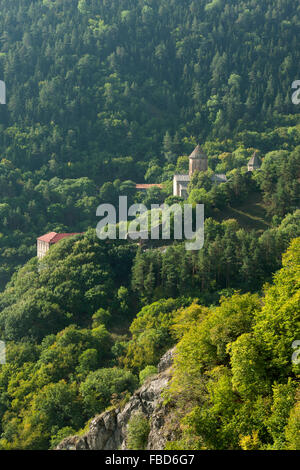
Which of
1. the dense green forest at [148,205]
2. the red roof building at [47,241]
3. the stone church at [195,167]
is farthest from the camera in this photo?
the stone church at [195,167]

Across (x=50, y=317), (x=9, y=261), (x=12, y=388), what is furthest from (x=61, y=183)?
(x=12, y=388)

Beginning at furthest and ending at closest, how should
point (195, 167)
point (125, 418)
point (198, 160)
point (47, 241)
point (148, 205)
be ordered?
1. point (148, 205)
2. point (195, 167)
3. point (198, 160)
4. point (47, 241)
5. point (125, 418)

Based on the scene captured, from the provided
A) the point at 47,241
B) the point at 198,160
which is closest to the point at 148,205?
the point at 198,160

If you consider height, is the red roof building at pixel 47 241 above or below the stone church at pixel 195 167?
below

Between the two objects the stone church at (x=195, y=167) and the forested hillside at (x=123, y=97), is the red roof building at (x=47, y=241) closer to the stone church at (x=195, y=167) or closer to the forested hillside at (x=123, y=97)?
the forested hillside at (x=123, y=97)

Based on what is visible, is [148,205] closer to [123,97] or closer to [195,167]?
[195,167]

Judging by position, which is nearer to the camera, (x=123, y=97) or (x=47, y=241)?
(x=47, y=241)

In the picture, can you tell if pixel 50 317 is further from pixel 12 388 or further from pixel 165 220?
pixel 165 220

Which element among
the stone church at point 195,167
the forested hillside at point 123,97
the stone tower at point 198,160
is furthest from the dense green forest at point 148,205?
the stone tower at point 198,160
